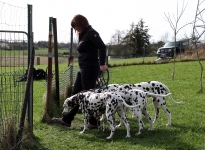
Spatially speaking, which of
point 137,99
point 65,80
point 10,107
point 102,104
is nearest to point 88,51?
point 102,104

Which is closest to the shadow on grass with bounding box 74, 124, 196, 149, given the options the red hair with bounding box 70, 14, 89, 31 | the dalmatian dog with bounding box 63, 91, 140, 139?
the dalmatian dog with bounding box 63, 91, 140, 139

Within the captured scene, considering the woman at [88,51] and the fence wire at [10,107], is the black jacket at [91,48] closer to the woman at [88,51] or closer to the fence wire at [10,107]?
the woman at [88,51]

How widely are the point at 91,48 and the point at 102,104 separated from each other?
1.23 meters

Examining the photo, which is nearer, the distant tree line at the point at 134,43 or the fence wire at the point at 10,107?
the fence wire at the point at 10,107

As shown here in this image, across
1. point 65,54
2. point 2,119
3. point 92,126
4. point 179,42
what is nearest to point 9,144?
point 2,119

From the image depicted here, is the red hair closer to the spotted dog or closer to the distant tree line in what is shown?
the spotted dog

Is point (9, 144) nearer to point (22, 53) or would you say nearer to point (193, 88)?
point (22, 53)

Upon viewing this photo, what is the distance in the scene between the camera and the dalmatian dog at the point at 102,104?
257 inches

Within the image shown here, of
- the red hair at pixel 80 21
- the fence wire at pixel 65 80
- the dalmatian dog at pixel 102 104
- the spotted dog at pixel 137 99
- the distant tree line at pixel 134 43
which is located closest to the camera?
the dalmatian dog at pixel 102 104

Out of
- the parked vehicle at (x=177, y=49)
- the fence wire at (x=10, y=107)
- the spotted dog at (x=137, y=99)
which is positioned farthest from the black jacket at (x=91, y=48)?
the parked vehicle at (x=177, y=49)

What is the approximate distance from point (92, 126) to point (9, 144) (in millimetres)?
2578

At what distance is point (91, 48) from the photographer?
7031mm

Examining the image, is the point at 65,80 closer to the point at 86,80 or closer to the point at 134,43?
the point at 86,80

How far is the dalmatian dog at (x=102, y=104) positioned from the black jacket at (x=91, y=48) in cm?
67
